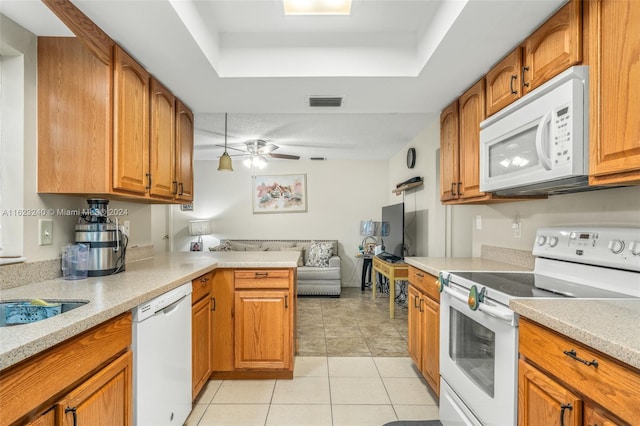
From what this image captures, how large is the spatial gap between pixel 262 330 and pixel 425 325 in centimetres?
116

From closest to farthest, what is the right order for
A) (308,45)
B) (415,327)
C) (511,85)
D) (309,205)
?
(511,85) < (308,45) < (415,327) < (309,205)

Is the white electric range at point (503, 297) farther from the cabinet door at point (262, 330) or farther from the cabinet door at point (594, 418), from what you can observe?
the cabinet door at point (262, 330)

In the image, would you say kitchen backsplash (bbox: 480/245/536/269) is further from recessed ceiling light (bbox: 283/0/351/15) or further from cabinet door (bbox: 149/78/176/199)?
cabinet door (bbox: 149/78/176/199)

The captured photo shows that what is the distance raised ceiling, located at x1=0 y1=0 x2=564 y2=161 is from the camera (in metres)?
1.38

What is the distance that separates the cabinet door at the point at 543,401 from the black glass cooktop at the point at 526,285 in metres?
0.29

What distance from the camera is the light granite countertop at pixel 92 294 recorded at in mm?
788

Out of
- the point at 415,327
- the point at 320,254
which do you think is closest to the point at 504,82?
the point at 415,327

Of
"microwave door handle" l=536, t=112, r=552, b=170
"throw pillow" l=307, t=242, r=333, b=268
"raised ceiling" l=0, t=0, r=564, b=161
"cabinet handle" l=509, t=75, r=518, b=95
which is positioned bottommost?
"throw pillow" l=307, t=242, r=333, b=268

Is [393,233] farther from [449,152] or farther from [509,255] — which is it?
[509,255]

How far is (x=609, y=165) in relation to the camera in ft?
3.68

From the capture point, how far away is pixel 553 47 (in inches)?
53.8

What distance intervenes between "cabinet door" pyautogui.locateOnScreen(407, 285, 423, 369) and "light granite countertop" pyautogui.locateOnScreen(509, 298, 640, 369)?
3.84ft

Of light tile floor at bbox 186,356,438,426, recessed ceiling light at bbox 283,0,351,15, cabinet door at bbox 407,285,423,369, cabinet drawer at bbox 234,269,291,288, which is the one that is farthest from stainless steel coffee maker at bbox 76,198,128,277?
cabinet door at bbox 407,285,423,369

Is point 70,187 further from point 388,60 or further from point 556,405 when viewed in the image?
point 556,405
